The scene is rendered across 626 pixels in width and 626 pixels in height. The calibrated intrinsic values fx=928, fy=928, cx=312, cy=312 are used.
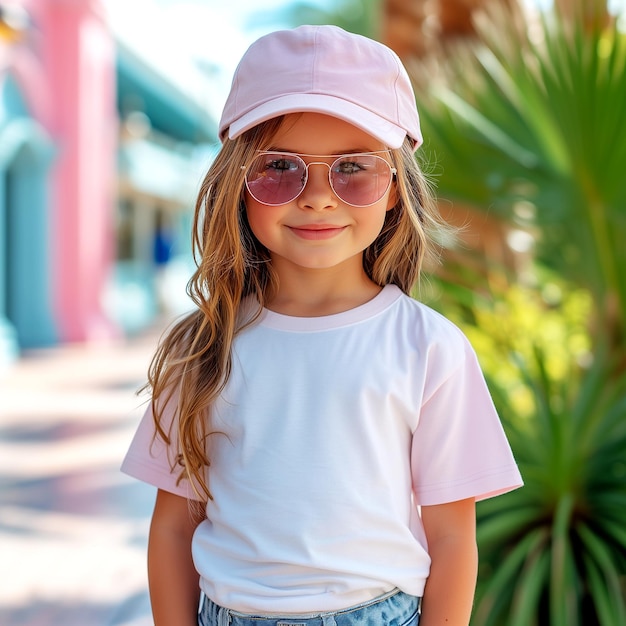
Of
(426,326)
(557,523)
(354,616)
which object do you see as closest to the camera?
(354,616)

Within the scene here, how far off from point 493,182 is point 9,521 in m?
2.83

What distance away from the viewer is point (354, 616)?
4.65ft

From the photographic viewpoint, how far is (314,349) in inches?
59.6

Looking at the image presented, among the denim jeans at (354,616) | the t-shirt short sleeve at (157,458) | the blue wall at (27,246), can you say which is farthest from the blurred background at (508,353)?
the blue wall at (27,246)

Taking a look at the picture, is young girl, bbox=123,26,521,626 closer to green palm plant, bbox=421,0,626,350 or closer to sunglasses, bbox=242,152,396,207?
sunglasses, bbox=242,152,396,207

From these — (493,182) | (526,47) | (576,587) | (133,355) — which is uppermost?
(526,47)

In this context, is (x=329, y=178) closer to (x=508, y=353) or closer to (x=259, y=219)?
(x=259, y=219)

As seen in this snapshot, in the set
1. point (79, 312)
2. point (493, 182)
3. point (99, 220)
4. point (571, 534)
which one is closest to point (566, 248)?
point (493, 182)

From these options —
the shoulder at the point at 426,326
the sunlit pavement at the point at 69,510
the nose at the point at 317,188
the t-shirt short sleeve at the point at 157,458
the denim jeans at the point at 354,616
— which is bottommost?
the sunlit pavement at the point at 69,510

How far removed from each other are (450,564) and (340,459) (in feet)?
0.82

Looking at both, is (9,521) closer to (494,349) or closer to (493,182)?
(494,349)

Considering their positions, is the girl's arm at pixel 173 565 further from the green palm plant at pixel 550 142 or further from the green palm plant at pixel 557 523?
the green palm plant at pixel 550 142

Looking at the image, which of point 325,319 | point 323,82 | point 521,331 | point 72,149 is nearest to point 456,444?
point 325,319

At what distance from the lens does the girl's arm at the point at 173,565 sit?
1574mm
